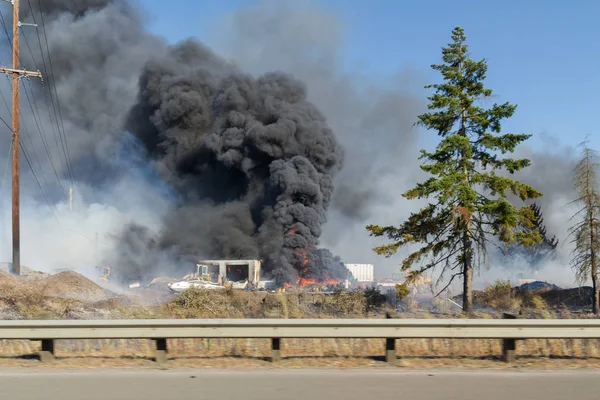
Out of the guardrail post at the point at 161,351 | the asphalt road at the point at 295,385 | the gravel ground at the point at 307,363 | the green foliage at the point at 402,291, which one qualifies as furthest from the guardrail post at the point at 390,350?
the green foliage at the point at 402,291

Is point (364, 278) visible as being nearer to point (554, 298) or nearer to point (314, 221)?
point (314, 221)

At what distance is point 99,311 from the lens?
1424 centimetres

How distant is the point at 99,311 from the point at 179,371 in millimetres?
8189

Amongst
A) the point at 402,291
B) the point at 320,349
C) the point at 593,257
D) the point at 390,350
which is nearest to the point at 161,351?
the point at 320,349

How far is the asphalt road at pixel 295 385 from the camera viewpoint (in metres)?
5.74

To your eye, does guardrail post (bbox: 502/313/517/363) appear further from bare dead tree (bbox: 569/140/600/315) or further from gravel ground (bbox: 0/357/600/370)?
bare dead tree (bbox: 569/140/600/315)

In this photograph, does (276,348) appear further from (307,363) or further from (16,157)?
(16,157)

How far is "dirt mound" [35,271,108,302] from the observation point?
1920cm

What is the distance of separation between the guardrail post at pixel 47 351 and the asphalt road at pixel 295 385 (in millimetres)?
584

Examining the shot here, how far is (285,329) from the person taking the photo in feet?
23.8

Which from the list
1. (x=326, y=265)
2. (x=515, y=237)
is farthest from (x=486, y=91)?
(x=326, y=265)

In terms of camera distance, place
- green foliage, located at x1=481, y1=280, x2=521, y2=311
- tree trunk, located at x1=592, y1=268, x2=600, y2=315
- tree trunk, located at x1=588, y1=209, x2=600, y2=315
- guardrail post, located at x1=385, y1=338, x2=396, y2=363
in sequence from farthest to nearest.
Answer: tree trunk, located at x1=588, y1=209, x2=600, y2=315, tree trunk, located at x1=592, y1=268, x2=600, y2=315, green foliage, located at x1=481, y1=280, x2=521, y2=311, guardrail post, located at x1=385, y1=338, x2=396, y2=363

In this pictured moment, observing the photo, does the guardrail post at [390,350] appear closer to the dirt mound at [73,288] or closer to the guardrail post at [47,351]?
the guardrail post at [47,351]

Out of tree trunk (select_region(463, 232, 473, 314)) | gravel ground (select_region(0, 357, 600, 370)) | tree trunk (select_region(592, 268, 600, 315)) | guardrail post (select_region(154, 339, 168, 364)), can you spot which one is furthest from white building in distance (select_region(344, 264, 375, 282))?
guardrail post (select_region(154, 339, 168, 364))
